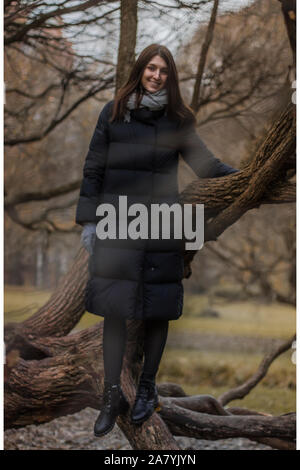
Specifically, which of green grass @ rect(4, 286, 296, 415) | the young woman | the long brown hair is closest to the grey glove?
the young woman

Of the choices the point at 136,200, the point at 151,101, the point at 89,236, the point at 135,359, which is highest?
the point at 151,101

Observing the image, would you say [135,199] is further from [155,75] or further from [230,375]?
[230,375]

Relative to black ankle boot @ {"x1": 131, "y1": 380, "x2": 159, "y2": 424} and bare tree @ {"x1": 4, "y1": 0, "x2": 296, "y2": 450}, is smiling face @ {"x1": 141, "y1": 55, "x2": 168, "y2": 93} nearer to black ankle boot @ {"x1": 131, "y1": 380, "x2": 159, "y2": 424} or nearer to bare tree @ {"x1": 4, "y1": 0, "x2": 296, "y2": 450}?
bare tree @ {"x1": 4, "y1": 0, "x2": 296, "y2": 450}

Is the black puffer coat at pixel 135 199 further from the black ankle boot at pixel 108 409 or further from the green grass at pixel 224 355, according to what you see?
the green grass at pixel 224 355

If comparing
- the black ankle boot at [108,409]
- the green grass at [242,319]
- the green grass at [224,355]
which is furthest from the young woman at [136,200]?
the green grass at [242,319]

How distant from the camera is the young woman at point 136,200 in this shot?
2.06m

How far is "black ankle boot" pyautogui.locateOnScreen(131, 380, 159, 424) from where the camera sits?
7.31 ft

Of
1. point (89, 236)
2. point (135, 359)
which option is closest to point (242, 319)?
point (135, 359)

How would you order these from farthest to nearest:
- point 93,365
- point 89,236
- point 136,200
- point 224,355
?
1. point 224,355
2. point 93,365
3. point 136,200
4. point 89,236

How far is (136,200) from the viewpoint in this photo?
7.13 ft

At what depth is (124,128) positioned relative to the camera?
215cm

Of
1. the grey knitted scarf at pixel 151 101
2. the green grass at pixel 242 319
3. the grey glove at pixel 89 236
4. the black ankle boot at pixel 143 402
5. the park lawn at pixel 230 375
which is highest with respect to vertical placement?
the grey knitted scarf at pixel 151 101

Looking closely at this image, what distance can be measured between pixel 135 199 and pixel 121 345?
0.68m
